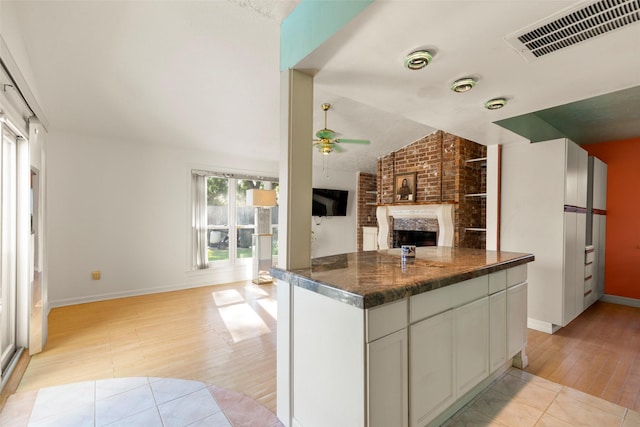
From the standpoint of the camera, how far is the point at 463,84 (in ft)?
6.29

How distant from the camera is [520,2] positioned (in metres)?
1.23

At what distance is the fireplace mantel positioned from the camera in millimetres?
4670

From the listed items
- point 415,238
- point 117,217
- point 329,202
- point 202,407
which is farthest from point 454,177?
point 117,217

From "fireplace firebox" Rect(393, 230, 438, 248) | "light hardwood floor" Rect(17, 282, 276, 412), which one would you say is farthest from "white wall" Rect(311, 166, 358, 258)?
"light hardwood floor" Rect(17, 282, 276, 412)

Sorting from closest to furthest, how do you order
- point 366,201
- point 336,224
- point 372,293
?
point 372,293 → point 336,224 → point 366,201

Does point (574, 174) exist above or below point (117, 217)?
above

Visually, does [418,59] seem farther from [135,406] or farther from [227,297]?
[227,297]

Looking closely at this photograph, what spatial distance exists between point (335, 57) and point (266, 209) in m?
4.35

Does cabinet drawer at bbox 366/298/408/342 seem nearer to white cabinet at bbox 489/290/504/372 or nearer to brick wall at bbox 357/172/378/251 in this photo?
white cabinet at bbox 489/290/504/372

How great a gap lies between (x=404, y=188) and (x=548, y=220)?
101 inches

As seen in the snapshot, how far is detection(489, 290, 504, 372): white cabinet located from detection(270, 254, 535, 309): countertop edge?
0.28 meters

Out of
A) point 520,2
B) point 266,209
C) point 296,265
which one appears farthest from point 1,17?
point 266,209

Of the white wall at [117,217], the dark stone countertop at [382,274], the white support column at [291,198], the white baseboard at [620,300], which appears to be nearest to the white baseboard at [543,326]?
the dark stone countertop at [382,274]

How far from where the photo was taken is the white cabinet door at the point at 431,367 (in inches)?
57.6
